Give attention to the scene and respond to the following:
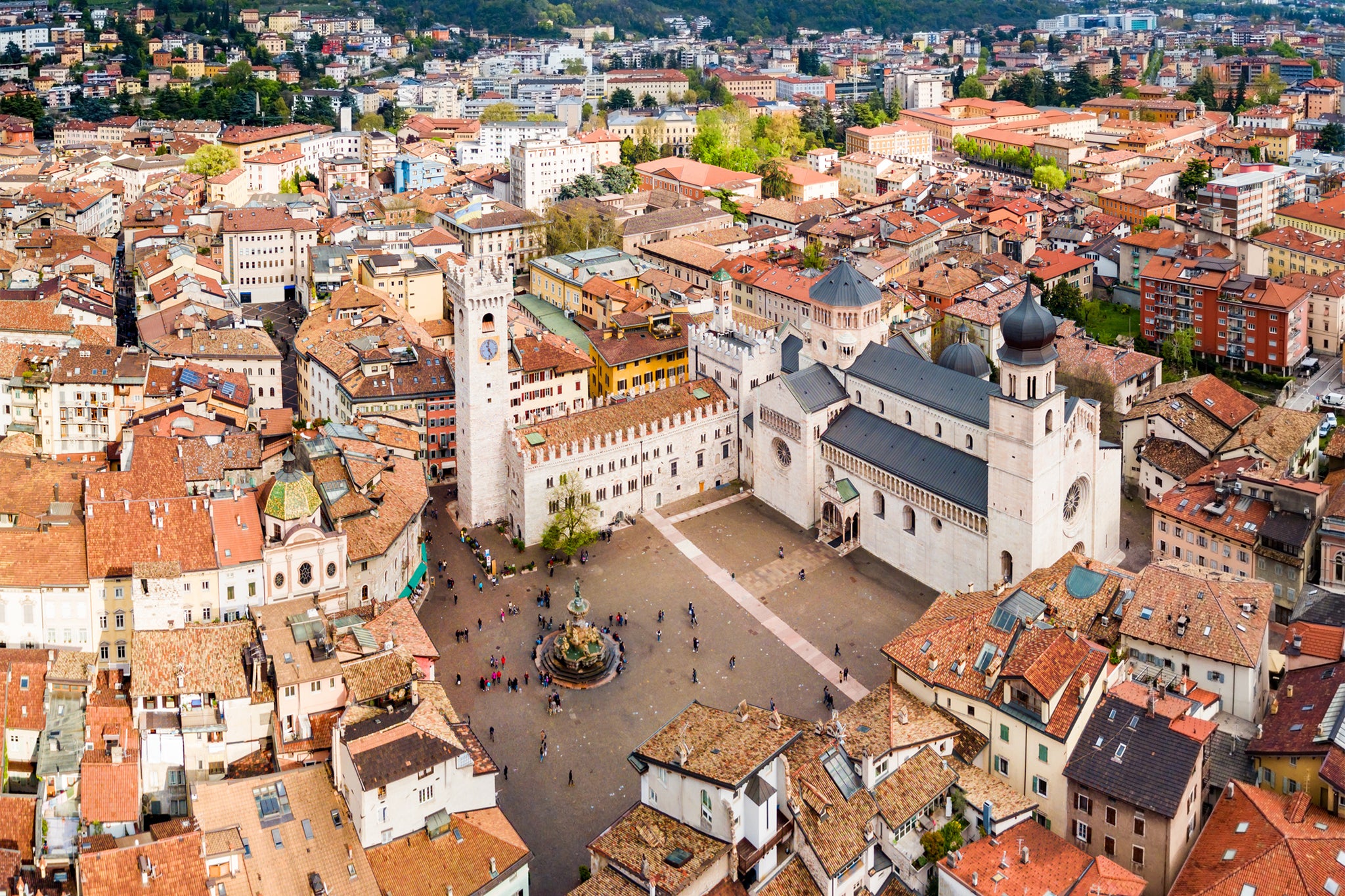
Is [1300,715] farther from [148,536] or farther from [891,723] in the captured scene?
[148,536]

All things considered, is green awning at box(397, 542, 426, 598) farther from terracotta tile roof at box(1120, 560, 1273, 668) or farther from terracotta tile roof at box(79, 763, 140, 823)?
terracotta tile roof at box(1120, 560, 1273, 668)

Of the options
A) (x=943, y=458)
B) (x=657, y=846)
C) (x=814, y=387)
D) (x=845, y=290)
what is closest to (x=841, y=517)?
(x=943, y=458)

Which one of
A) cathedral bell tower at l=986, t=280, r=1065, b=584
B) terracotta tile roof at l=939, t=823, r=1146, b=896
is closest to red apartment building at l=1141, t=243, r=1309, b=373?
cathedral bell tower at l=986, t=280, r=1065, b=584

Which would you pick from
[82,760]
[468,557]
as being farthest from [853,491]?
[82,760]

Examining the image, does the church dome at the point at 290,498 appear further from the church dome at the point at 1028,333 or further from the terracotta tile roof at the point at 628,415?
the church dome at the point at 1028,333

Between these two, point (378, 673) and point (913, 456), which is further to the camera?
point (913, 456)

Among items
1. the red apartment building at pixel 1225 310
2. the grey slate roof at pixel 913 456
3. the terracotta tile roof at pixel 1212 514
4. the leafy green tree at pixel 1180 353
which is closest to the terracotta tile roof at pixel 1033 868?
the grey slate roof at pixel 913 456
